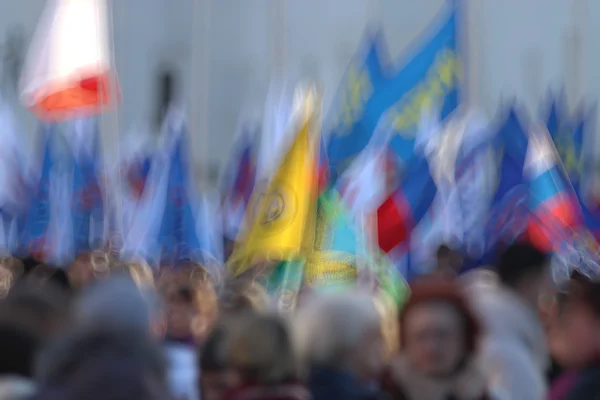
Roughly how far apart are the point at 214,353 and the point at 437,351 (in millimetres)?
600

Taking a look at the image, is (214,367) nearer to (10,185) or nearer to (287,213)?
(287,213)

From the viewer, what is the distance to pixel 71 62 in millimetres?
8062

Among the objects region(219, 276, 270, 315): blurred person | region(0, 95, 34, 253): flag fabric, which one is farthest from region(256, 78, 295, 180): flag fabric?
region(219, 276, 270, 315): blurred person

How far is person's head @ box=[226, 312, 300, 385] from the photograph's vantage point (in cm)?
366

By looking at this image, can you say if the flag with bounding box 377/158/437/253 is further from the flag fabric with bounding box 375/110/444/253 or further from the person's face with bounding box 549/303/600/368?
the person's face with bounding box 549/303/600/368

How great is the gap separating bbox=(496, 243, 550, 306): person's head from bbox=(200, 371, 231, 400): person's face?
184 cm

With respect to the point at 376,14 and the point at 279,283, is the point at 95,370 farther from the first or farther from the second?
the point at 376,14

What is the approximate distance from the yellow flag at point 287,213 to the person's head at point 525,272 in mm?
1329

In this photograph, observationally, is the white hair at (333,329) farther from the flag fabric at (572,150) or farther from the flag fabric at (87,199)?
the flag fabric at (572,150)

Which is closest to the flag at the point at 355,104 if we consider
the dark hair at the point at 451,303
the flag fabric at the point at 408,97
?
the flag fabric at the point at 408,97

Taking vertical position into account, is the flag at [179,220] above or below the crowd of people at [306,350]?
below

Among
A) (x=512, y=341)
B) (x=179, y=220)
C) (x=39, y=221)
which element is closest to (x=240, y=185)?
(x=39, y=221)

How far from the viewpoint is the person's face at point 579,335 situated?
3650 mm

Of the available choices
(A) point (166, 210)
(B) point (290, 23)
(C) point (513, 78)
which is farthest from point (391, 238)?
(B) point (290, 23)
